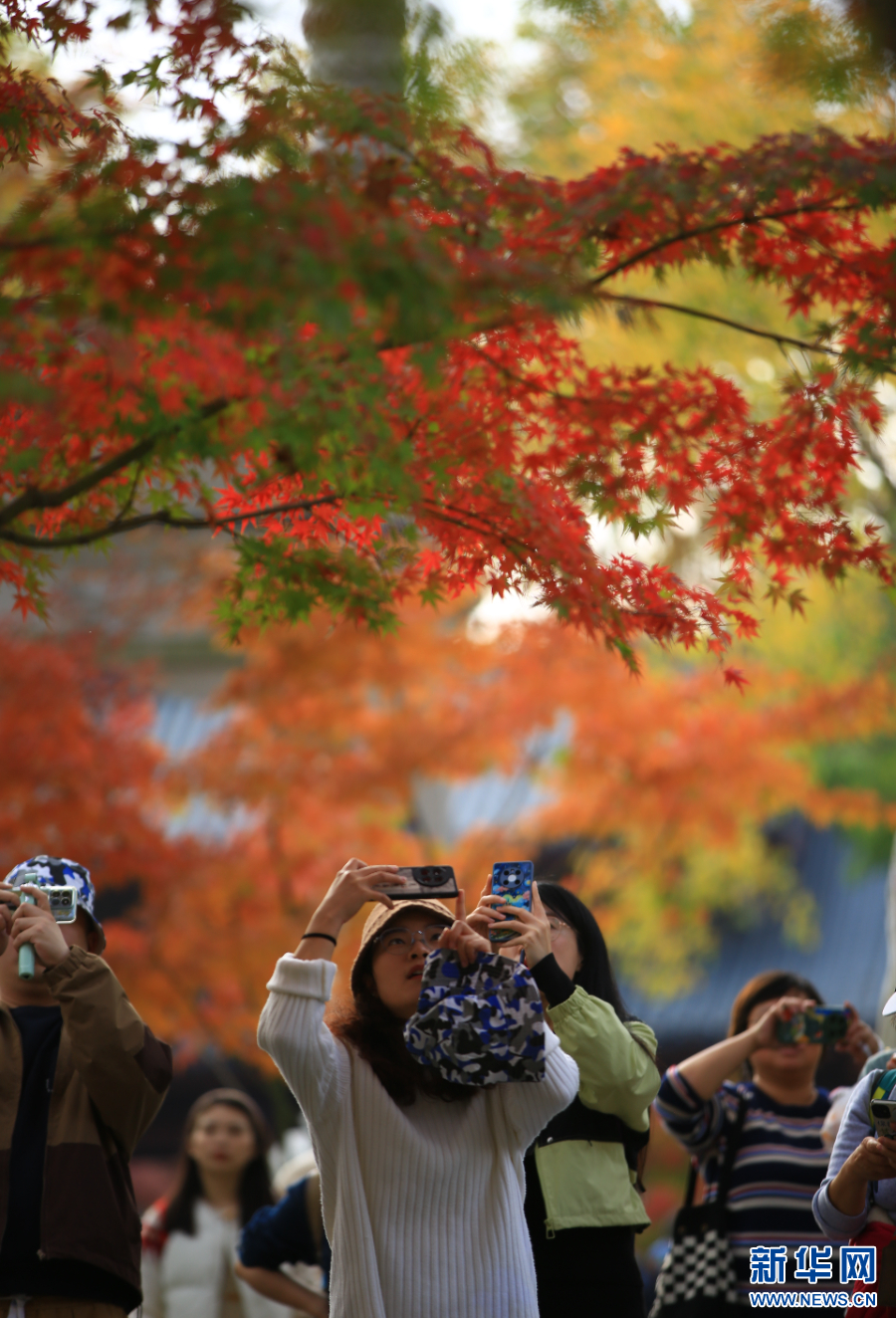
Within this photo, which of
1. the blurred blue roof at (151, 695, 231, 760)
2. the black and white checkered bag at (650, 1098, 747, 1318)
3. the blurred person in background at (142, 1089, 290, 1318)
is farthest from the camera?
the blurred blue roof at (151, 695, 231, 760)

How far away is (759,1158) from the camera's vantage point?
3.61 meters

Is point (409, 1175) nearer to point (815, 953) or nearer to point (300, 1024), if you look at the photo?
point (300, 1024)

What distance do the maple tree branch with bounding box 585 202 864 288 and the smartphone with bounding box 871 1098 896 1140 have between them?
2.05 m

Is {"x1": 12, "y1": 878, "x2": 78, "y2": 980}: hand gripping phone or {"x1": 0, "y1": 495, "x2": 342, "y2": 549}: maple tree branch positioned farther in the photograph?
{"x1": 12, "y1": 878, "x2": 78, "y2": 980}: hand gripping phone

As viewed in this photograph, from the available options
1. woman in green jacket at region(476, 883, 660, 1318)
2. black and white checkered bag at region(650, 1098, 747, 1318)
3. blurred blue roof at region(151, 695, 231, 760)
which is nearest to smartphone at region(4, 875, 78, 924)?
woman in green jacket at region(476, 883, 660, 1318)

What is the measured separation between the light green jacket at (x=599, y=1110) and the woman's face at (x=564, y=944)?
18 centimetres

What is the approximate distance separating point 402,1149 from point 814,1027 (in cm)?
174

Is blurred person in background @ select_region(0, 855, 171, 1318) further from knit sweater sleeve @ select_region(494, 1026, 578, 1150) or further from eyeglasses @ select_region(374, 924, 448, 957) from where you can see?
knit sweater sleeve @ select_region(494, 1026, 578, 1150)

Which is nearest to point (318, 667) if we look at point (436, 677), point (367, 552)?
point (436, 677)

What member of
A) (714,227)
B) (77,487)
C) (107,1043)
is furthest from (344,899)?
(714,227)

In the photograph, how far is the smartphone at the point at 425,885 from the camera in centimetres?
261

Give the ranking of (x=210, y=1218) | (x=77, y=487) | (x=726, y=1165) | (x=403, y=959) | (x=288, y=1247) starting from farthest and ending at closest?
1. (x=210, y=1218)
2. (x=288, y=1247)
3. (x=726, y=1165)
4. (x=403, y=959)
5. (x=77, y=487)

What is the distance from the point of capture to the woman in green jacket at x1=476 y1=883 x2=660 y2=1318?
2836mm

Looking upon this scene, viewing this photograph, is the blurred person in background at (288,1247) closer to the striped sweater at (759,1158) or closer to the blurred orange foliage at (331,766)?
the striped sweater at (759,1158)
